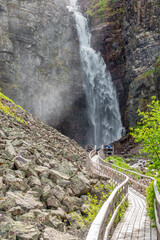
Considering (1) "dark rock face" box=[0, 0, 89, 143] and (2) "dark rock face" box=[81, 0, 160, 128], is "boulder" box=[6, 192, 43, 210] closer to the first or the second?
(2) "dark rock face" box=[81, 0, 160, 128]

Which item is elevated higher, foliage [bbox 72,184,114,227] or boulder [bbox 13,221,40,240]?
boulder [bbox 13,221,40,240]

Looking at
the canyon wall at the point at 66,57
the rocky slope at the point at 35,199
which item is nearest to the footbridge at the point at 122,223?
the rocky slope at the point at 35,199

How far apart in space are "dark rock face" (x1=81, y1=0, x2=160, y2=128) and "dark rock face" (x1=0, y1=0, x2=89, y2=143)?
884 centimetres

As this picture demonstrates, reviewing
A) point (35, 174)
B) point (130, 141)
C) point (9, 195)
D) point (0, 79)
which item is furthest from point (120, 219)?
point (0, 79)

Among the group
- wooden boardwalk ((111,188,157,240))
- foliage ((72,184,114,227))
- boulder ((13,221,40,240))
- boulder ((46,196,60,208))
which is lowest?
wooden boardwalk ((111,188,157,240))

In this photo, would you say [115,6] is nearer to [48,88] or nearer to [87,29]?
[87,29]

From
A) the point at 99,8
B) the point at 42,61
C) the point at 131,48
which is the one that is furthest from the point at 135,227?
the point at 99,8

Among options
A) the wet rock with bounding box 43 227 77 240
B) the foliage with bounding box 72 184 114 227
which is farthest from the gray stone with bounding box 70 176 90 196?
the wet rock with bounding box 43 227 77 240

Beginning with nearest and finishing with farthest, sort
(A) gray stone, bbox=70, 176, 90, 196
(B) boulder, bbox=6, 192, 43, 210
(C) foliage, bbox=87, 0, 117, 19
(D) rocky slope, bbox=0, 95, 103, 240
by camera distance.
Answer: (D) rocky slope, bbox=0, 95, 103, 240
(B) boulder, bbox=6, 192, 43, 210
(A) gray stone, bbox=70, 176, 90, 196
(C) foliage, bbox=87, 0, 117, 19

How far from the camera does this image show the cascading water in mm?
55812

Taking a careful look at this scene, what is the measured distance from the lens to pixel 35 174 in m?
9.43

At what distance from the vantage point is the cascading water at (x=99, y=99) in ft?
183

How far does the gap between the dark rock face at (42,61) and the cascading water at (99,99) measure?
199cm

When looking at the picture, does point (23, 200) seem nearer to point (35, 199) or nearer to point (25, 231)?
point (35, 199)
